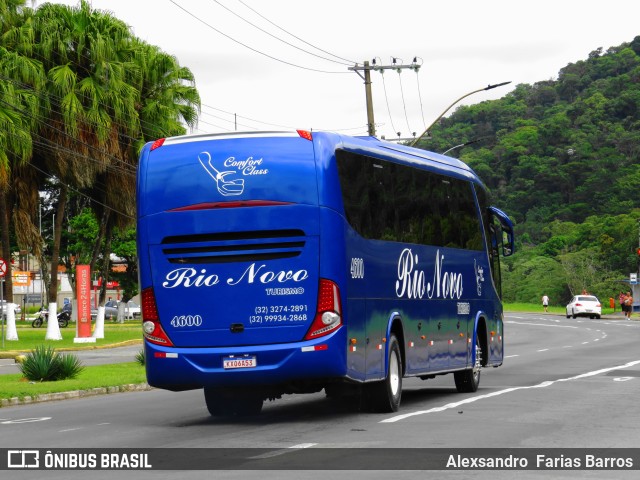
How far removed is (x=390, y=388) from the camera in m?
17.6

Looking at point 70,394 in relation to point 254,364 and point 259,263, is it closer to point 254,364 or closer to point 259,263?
point 254,364

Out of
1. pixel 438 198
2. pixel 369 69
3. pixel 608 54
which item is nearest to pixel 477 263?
pixel 438 198

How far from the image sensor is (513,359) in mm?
34250

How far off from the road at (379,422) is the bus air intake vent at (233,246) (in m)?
2.06

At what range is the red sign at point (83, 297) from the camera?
46.4m

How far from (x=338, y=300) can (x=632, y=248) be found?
96.3 m

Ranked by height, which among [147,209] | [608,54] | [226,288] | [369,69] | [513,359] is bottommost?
[513,359]

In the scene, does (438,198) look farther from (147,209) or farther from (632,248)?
(632,248)

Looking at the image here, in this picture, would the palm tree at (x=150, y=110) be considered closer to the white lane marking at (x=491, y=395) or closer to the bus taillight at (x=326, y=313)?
the white lane marking at (x=491, y=395)

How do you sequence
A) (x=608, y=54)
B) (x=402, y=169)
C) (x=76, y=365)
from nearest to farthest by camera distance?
(x=402, y=169) → (x=76, y=365) → (x=608, y=54)

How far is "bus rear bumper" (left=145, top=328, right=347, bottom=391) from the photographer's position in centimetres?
1573

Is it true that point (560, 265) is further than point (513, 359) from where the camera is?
Yes

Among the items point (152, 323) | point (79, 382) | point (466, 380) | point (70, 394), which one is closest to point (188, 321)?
point (152, 323)

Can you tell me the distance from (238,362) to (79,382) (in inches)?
387
